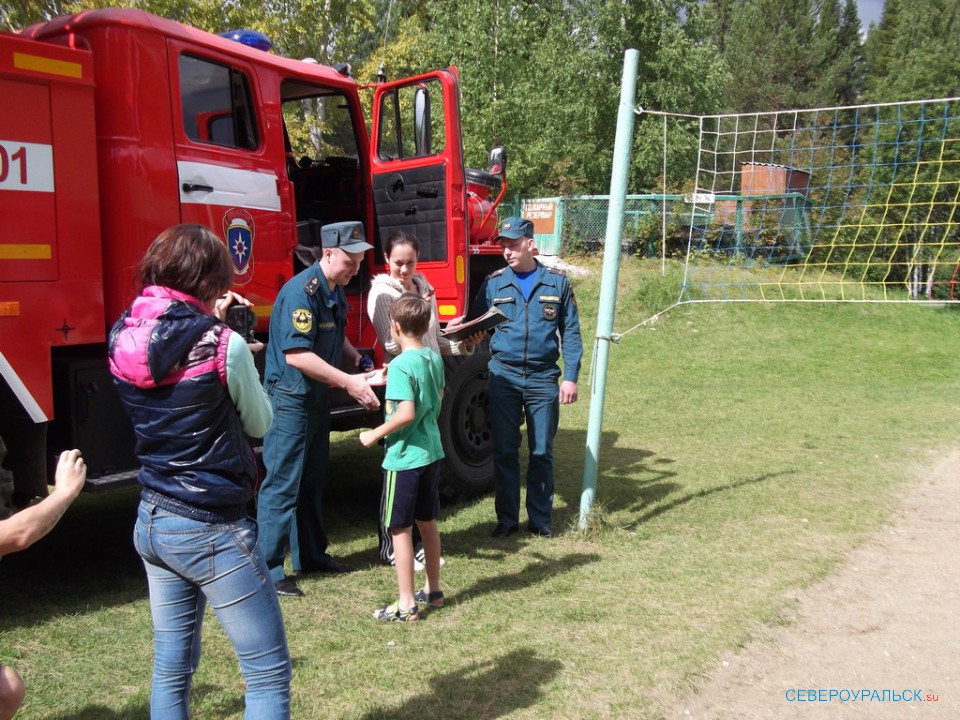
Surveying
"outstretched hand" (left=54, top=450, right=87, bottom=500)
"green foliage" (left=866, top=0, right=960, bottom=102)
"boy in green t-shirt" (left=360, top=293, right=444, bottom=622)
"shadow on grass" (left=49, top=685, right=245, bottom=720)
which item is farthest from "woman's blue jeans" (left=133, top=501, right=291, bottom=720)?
"green foliage" (left=866, top=0, right=960, bottom=102)

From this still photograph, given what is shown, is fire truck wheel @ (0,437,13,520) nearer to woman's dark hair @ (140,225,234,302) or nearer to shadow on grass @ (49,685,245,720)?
Answer: shadow on grass @ (49,685,245,720)

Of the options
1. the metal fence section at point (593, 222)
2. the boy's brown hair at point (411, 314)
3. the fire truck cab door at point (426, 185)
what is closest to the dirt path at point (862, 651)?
the boy's brown hair at point (411, 314)

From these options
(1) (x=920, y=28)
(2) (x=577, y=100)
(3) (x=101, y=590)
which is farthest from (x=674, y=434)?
(1) (x=920, y=28)

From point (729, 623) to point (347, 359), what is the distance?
7.56 feet

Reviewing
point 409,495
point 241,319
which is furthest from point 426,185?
point 409,495

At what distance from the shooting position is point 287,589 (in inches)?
171

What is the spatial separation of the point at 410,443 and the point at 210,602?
5.52 ft

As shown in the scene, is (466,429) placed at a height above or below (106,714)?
above

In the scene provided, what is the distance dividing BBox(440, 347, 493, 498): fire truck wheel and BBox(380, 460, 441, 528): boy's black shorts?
5.65 feet

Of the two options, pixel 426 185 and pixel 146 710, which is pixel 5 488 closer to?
pixel 146 710

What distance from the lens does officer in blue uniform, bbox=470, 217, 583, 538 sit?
5.27 m

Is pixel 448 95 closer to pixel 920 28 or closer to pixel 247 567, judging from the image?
pixel 247 567

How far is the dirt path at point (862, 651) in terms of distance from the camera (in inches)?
128

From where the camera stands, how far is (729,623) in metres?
3.93
